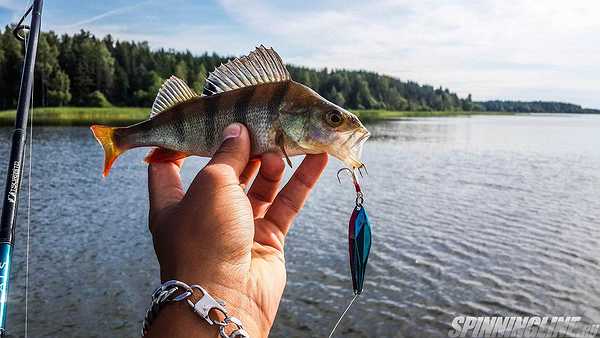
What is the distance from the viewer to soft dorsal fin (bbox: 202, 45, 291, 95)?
10.1ft

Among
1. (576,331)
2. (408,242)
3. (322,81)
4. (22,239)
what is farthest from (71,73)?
(576,331)

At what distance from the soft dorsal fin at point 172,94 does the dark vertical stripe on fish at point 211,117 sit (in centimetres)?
18

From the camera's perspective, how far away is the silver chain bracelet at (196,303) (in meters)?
2.20

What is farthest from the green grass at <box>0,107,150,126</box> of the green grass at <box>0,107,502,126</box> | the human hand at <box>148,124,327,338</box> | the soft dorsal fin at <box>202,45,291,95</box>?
the human hand at <box>148,124,327,338</box>

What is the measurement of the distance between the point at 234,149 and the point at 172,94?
2.18 feet

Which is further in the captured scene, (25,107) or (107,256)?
(107,256)

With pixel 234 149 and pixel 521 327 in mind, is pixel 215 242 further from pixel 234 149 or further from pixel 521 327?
pixel 521 327

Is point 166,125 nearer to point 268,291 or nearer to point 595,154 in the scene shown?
point 268,291

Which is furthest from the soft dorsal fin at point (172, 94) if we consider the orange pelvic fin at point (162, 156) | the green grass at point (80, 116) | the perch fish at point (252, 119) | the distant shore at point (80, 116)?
the green grass at point (80, 116)

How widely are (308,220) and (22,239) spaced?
8577 millimetres

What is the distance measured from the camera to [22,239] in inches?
587

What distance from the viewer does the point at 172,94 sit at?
10.4 ft

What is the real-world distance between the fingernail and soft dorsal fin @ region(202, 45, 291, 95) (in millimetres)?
307

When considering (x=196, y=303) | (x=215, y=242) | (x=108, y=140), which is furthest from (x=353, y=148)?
(x=108, y=140)
